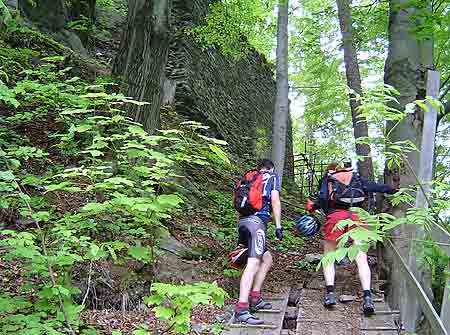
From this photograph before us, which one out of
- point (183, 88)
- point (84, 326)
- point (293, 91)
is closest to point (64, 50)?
point (183, 88)

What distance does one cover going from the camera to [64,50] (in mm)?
8773

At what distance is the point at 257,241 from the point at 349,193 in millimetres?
1182

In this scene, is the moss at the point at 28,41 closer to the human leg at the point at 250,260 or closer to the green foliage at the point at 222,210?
the green foliage at the point at 222,210

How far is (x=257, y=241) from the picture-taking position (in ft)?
15.6

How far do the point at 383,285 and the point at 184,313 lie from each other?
396 cm

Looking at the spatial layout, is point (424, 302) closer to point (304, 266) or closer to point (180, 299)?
point (180, 299)

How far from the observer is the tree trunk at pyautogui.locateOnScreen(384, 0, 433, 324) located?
18.0 feet

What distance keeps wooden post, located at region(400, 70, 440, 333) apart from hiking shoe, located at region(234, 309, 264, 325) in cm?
140

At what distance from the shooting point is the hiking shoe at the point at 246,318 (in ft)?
14.4

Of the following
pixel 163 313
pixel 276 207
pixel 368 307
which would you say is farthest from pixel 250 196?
pixel 163 313

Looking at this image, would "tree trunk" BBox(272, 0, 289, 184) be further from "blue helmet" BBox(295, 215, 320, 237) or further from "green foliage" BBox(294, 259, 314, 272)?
"blue helmet" BBox(295, 215, 320, 237)

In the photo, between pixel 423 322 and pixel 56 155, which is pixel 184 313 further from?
pixel 56 155

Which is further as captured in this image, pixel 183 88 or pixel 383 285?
pixel 183 88

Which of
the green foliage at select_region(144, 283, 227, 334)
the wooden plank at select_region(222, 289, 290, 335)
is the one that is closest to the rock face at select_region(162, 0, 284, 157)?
the wooden plank at select_region(222, 289, 290, 335)
